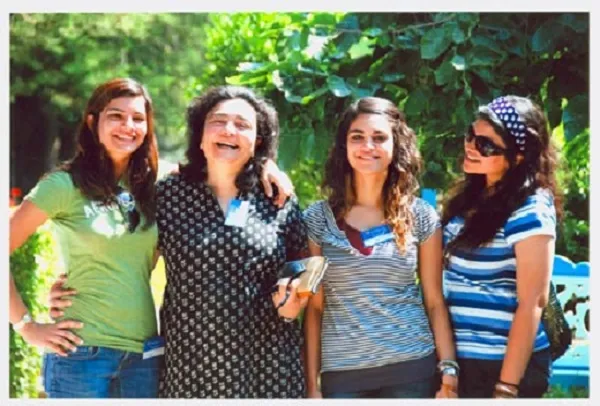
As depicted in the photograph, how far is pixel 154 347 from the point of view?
11.1 feet

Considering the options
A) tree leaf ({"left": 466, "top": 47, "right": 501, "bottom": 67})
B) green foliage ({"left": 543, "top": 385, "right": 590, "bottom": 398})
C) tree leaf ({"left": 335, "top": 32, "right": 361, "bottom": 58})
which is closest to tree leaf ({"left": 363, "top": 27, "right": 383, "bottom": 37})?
tree leaf ({"left": 335, "top": 32, "right": 361, "bottom": 58})

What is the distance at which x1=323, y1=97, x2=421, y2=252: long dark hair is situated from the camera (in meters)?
3.39

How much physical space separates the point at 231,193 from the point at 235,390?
663 mm

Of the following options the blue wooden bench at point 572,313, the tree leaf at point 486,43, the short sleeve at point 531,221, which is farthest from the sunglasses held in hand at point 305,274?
the blue wooden bench at point 572,313

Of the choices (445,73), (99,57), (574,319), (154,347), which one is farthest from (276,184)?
(99,57)

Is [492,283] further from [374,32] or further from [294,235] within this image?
[374,32]

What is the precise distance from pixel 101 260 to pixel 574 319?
2567 millimetres

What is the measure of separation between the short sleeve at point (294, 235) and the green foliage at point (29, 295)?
216cm

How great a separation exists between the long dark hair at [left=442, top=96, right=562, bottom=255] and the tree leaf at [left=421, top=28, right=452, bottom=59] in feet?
1.99

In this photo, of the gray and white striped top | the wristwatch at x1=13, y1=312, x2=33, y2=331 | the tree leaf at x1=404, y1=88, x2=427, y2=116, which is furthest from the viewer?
the tree leaf at x1=404, y1=88, x2=427, y2=116

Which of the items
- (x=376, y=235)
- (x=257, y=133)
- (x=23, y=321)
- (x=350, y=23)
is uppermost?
(x=350, y=23)

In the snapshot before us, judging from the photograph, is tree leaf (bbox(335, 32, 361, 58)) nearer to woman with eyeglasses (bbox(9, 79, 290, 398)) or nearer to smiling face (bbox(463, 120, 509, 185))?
smiling face (bbox(463, 120, 509, 185))

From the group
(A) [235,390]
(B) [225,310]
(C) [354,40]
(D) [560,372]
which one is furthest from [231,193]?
(D) [560,372]
